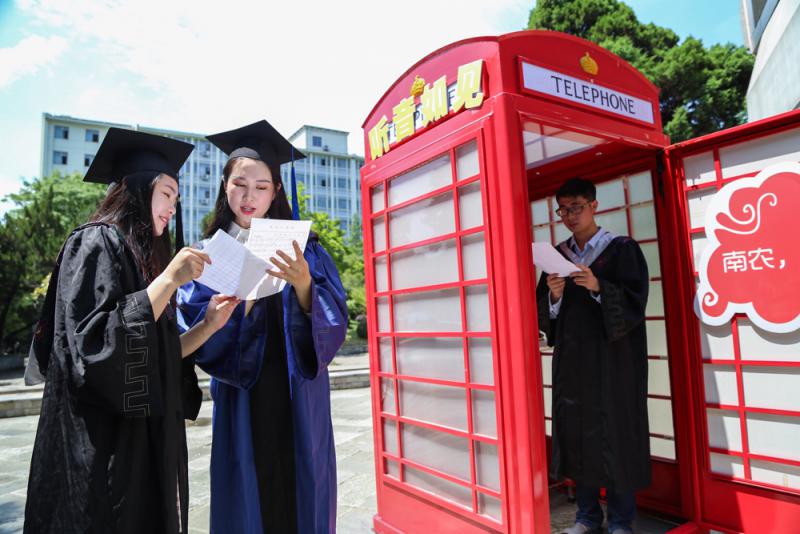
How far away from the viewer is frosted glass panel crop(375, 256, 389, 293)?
139 inches

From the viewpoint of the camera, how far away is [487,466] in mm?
2711

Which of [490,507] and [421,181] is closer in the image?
[490,507]

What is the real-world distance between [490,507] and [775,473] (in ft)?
5.27

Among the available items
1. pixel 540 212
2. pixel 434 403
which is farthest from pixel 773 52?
pixel 434 403

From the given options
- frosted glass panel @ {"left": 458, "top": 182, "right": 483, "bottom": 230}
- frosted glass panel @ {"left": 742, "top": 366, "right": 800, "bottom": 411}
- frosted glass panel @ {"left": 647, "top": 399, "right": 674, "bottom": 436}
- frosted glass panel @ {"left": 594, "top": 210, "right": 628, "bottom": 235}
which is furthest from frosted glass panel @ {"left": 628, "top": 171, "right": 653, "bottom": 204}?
frosted glass panel @ {"left": 458, "top": 182, "right": 483, "bottom": 230}

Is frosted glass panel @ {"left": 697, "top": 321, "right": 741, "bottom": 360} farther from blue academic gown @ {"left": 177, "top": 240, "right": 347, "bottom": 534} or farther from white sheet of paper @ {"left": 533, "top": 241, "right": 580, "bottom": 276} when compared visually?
blue academic gown @ {"left": 177, "top": 240, "right": 347, "bottom": 534}

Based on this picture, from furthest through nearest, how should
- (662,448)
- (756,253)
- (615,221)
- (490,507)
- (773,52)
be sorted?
(773,52)
(615,221)
(662,448)
(756,253)
(490,507)

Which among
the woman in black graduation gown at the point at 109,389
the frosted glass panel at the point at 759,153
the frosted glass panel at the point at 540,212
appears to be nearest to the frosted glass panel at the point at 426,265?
the woman in black graduation gown at the point at 109,389

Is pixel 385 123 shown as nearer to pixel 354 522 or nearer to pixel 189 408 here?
pixel 189 408

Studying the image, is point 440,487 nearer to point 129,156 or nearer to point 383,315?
point 383,315

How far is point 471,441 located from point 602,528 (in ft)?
4.14

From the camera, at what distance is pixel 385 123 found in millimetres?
3521

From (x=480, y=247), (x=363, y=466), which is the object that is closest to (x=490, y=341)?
(x=480, y=247)

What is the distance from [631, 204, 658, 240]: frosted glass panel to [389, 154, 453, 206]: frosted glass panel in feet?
5.42
